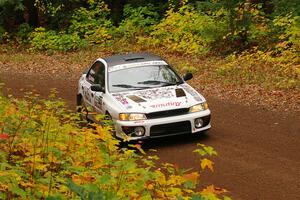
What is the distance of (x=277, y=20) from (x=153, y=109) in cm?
1067

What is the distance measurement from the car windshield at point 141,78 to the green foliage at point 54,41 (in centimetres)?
1543

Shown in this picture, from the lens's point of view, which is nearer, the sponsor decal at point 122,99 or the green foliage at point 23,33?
the sponsor decal at point 122,99

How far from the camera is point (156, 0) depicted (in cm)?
2877

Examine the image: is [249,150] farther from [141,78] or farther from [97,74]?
[97,74]

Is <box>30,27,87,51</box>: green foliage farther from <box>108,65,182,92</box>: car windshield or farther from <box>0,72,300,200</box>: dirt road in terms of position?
<box>108,65,182,92</box>: car windshield

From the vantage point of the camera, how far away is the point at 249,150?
9.87 m

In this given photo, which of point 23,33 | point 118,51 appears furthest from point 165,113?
point 23,33

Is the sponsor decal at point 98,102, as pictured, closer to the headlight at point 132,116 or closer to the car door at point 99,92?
the car door at point 99,92

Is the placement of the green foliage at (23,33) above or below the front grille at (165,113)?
below

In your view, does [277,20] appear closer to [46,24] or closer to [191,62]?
[191,62]

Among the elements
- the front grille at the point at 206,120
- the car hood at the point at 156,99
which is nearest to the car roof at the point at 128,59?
the car hood at the point at 156,99

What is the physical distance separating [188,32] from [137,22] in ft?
15.4

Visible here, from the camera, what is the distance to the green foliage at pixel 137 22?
2659cm

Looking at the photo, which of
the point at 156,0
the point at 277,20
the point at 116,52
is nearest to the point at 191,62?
the point at 277,20
